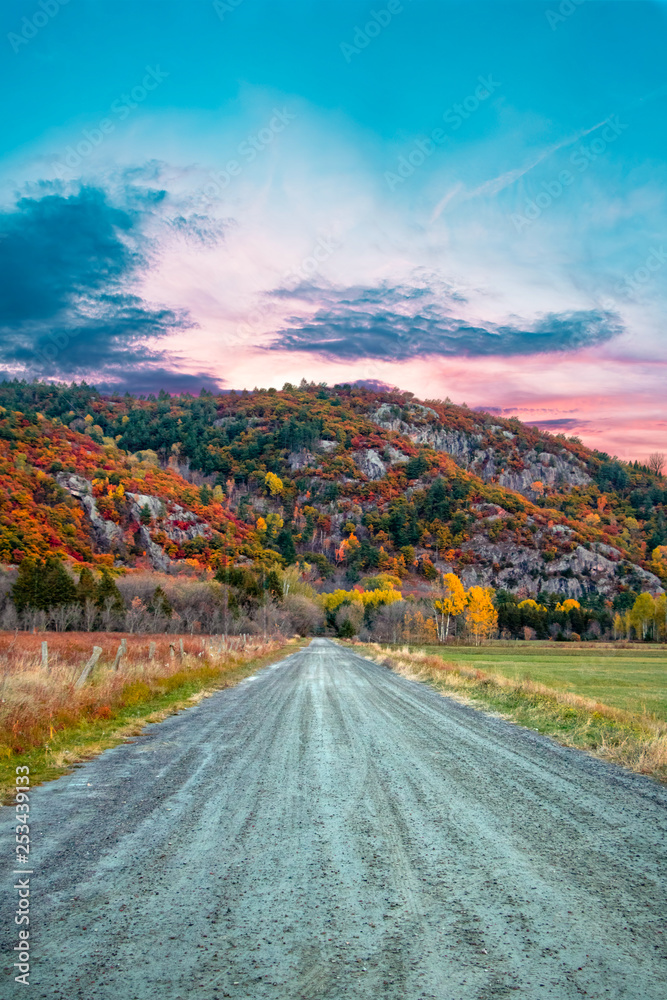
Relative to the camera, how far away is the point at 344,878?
4.78 meters

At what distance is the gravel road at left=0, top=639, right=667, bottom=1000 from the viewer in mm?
3385

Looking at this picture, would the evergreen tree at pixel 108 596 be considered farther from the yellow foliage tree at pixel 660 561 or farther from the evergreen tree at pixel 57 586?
the yellow foliage tree at pixel 660 561

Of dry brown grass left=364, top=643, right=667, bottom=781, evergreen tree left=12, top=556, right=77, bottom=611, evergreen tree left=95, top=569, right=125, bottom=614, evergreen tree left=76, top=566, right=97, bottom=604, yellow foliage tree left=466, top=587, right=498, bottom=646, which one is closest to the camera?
dry brown grass left=364, top=643, right=667, bottom=781

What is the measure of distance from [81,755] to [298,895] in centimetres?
625

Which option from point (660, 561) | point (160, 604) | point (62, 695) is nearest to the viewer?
point (62, 695)

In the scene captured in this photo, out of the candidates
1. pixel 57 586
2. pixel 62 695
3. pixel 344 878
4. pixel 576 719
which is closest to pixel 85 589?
pixel 57 586

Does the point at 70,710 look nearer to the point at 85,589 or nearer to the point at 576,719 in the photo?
the point at 576,719

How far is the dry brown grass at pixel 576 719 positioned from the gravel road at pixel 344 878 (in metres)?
0.85

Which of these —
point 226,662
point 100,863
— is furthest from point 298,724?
point 226,662

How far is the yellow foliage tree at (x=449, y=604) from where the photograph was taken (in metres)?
94.9

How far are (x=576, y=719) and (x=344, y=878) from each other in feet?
35.7

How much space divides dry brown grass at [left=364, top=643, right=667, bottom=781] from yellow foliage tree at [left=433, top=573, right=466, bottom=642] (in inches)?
2844

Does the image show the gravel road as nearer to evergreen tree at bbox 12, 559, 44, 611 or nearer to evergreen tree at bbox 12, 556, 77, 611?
evergreen tree at bbox 12, 559, 44, 611

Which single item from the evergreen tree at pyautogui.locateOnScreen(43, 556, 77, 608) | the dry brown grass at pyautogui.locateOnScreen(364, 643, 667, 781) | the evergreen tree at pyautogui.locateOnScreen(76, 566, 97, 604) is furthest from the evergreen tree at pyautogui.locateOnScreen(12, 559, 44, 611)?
the dry brown grass at pyautogui.locateOnScreen(364, 643, 667, 781)
